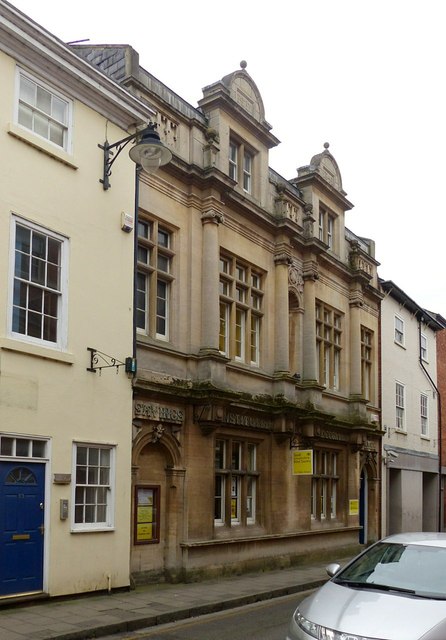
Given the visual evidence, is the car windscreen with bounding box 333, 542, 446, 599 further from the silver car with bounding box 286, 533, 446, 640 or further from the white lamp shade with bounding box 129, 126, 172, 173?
the white lamp shade with bounding box 129, 126, 172, 173

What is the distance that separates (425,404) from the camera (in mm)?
31812

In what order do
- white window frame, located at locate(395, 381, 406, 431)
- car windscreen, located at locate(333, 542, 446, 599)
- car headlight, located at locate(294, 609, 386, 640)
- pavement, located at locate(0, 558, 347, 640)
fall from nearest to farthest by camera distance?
1. car headlight, located at locate(294, 609, 386, 640)
2. car windscreen, located at locate(333, 542, 446, 599)
3. pavement, located at locate(0, 558, 347, 640)
4. white window frame, located at locate(395, 381, 406, 431)

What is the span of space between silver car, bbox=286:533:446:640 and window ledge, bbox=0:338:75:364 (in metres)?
6.15

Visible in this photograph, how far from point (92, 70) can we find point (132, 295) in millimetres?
4214

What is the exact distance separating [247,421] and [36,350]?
7333 millimetres

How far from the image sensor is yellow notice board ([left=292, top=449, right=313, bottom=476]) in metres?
19.4

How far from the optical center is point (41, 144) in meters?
12.9

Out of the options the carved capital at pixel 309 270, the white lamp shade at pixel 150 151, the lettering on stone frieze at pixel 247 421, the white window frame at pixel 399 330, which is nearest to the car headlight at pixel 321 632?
the white lamp shade at pixel 150 151

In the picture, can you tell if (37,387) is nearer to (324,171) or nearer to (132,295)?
(132,295)

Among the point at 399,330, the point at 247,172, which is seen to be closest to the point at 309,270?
the point at 247,172

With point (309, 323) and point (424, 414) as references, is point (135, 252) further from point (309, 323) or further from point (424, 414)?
point (424, 414)

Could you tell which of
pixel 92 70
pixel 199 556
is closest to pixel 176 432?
pixel 199 556

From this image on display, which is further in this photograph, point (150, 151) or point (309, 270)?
point (309, 270)

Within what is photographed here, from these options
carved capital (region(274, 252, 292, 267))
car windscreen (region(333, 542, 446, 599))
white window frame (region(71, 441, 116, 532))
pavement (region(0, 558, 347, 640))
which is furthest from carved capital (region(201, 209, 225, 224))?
car windscreen (region(333, 542, 446, 599))
